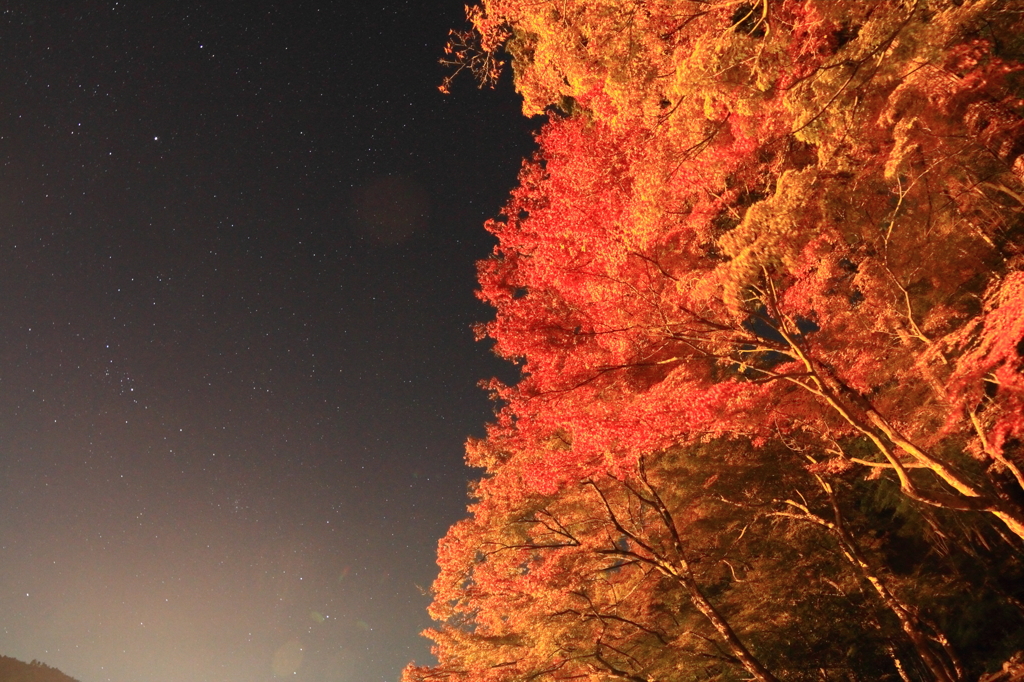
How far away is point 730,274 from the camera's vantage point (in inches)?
167

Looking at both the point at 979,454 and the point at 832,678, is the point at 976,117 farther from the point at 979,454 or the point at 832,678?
the point at 832,678

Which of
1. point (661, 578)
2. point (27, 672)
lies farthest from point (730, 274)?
point (27, 672)

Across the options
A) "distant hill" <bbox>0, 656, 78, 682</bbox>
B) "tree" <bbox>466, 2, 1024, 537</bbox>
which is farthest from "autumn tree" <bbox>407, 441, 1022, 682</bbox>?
"distant hill" <bbox>0, 656, 78, 682</bbox>

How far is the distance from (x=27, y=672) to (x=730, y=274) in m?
53.1

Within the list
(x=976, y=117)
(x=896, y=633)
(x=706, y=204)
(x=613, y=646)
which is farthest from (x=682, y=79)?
(x=896, y=633)

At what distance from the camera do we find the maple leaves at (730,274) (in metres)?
4.63

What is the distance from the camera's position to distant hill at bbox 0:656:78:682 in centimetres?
3781

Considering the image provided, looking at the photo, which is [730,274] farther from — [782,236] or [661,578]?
[661,578]

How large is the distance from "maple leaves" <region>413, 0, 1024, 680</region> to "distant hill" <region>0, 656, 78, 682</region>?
143 ft

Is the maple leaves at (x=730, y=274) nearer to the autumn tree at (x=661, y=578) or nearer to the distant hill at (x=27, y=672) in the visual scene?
the autumn tree at (x=661, y=578)

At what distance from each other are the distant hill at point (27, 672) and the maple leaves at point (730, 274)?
43.7 meters

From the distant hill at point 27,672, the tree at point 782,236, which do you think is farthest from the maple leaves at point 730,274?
the distant hill at point 27,672

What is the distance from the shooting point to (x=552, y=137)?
831 centimetres

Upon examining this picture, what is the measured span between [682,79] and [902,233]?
4.06 meters
